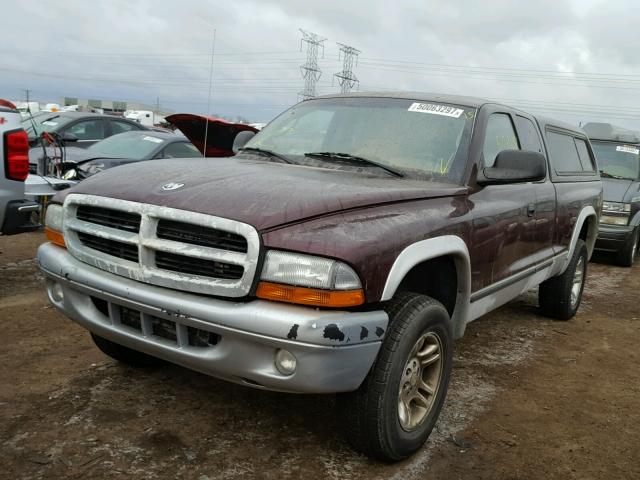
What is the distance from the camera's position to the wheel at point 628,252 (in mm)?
8714

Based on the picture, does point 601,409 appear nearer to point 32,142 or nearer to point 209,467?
point 209,467

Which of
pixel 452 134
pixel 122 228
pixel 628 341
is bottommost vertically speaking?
pixel 628 341

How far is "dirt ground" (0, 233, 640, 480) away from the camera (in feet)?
8.76

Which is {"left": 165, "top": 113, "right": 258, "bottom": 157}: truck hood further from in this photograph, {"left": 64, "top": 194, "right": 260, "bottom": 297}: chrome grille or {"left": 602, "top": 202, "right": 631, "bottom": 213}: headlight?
{"left": 602, "top": 202, "right": 631, "bottom": 213}: headlight

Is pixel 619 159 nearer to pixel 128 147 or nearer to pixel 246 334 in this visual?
pixel 128 147

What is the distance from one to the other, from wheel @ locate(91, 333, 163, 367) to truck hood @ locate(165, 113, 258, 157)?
12.0 ft

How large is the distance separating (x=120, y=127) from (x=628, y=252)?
8889 mm

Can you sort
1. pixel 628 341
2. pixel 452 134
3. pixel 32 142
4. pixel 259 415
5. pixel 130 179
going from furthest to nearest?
pixel 32 142 < pixel 628 341 < pixel 452 134 < pixel 259 415 < pixel 130 179

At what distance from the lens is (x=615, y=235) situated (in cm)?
861

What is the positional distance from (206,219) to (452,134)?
5.76ft

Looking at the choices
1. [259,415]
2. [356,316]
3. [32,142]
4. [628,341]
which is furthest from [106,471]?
[32,142]

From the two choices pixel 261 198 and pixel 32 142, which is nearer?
pixel 261 198

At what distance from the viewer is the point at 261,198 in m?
2.49

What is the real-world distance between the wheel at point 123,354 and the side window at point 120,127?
811 centimetres
